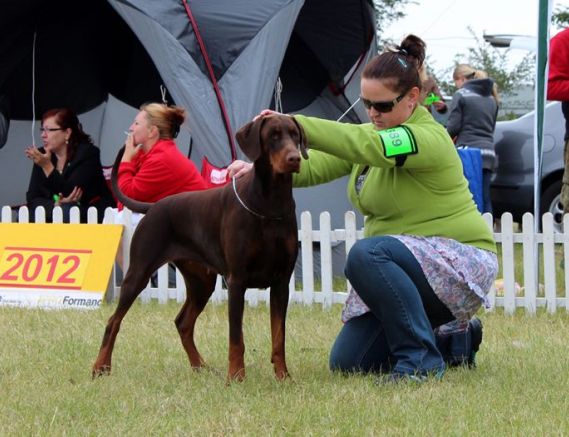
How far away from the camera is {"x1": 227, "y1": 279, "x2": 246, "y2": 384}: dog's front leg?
423 centimetres

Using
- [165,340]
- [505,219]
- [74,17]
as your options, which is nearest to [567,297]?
[505,219]

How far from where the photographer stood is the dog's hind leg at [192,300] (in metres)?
4.79

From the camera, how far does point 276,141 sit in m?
Result: 3.98

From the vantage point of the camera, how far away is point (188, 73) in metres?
7.95

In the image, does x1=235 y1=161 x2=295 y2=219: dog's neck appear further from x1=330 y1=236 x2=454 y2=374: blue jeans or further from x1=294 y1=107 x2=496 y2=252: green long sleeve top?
x1=330 y1=236 x2=454 y2=374: blue jeans

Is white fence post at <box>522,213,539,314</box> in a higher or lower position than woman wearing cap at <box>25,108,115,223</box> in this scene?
lower

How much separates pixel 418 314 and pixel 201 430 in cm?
117

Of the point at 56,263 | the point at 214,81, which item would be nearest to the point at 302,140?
the point at 56,263

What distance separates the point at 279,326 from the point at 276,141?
82 centimetres

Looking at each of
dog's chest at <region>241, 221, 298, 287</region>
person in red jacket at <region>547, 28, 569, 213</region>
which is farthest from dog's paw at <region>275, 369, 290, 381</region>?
person in red jacket at <region>547, 28, 569, 213</region>

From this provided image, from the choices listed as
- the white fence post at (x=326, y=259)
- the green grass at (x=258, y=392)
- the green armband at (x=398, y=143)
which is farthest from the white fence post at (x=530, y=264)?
the green armband at (x=398, y=143)

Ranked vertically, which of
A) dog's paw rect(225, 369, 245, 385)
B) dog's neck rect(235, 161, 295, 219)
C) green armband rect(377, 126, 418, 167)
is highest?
green armband rect(377, 126, 418, 167)

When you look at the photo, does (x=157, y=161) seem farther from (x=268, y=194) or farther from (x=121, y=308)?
(x=268, y=194)

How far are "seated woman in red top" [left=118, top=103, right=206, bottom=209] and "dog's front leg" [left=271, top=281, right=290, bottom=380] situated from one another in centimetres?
309
